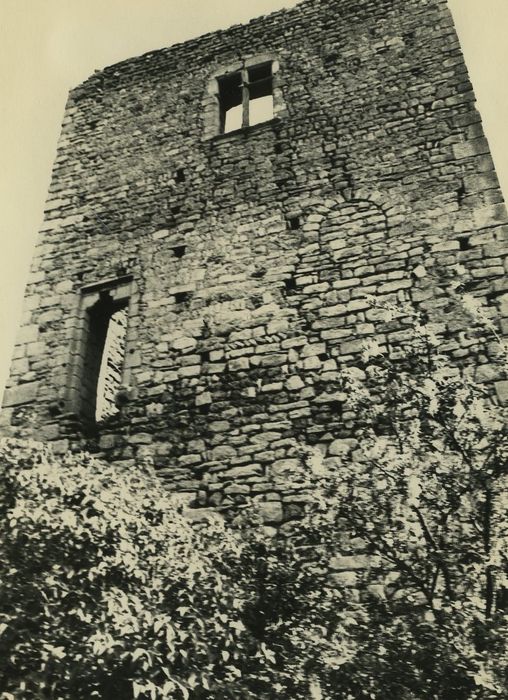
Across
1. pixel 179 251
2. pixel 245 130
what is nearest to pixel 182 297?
pixel 179 251

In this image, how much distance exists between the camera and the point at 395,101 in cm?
665

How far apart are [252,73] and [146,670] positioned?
21.5 feet

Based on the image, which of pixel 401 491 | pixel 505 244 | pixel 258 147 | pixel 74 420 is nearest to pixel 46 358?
pixel 74 420

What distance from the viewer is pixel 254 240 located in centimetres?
625

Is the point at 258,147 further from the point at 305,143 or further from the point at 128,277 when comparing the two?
the point at 128,277

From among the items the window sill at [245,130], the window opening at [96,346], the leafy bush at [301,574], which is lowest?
the leafy bush at [301,574]

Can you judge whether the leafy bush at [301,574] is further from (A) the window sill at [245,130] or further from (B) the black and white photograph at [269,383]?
(A) the window sill at [245,130]

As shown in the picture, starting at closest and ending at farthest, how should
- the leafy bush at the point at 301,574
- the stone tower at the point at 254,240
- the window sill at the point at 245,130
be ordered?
the leafy bush at the point at 301,574 < the stone tower at the point at 254,240 < the window sill at the point at 245,130

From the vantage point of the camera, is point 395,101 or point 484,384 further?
point 395,101

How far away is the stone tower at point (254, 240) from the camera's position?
5387mm

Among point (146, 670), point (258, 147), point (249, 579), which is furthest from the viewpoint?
point (258, 147)

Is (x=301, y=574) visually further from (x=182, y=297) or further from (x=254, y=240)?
(x=254, y=240)

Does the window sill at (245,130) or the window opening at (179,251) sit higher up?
the window sill at (245,130)

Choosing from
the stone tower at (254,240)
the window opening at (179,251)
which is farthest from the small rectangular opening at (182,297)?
the window opening at (179,251)
